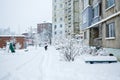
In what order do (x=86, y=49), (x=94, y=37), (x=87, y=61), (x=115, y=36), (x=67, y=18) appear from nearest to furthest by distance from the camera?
(x=87, y=61), (x=115, y=36), (x=86, y=49), (x=94, y=37), (x=67, y=18)

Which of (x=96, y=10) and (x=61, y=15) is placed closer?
(x=96, y=10)

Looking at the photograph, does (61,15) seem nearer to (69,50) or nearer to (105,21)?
(105,21)

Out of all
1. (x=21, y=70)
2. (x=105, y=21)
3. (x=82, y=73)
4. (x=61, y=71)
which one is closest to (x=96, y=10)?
(x=105, y=21)

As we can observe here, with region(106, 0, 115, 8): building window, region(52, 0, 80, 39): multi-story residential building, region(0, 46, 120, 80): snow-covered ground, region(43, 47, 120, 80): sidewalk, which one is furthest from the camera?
region(52, 0, 80, 39): multi-story residential building

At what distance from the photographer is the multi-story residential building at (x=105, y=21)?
17453 millimetres

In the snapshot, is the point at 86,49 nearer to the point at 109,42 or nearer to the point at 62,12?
the point at 109,42

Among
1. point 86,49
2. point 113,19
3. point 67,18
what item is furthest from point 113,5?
point 67,18

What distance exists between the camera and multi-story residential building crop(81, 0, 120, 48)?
1745 centimetres

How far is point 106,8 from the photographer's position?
20.6 m

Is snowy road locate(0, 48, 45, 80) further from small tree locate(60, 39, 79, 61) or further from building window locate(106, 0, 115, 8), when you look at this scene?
building window locate(106, 0, 115, 8)

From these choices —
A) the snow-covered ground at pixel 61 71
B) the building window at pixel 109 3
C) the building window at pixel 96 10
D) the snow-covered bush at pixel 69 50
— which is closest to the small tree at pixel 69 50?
the snow-covered bush at pixel 69 50

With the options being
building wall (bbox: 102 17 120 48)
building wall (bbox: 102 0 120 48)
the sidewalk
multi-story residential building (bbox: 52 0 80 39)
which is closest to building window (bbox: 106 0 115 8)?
building wall (bbox: 102 0 120 48)

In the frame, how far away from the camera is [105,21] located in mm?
20734

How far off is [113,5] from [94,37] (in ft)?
30.3
